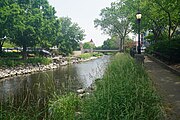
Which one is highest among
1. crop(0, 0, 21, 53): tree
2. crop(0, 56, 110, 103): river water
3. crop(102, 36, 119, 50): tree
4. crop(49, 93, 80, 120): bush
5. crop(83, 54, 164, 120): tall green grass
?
crop(0, 0, 21, 53): tree

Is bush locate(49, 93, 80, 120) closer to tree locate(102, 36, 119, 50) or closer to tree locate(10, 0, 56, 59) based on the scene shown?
tree locate(10, 0, 56, 59)

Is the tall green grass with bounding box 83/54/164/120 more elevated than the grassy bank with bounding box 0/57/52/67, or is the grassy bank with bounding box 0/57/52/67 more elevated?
the tall green grass with bounding box 83/54/164/120

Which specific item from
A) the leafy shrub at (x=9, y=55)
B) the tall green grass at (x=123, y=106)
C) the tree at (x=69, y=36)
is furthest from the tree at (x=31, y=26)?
the tall green grass at (x=123, y=106)

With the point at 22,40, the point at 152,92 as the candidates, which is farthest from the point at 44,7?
the point at 152,92

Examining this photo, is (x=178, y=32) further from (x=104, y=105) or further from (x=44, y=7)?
(x=104, y=105)

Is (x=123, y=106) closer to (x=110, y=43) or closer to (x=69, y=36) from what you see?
(x=69, y=36)

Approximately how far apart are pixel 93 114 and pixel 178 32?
126 ft

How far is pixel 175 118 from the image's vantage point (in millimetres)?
5531

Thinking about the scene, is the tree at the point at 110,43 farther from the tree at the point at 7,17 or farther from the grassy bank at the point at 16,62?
the tree at the point at 7,17

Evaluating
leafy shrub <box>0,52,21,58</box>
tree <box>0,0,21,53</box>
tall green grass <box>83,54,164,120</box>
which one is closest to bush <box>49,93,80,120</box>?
tall green grass <box>83,54,164,120</box>

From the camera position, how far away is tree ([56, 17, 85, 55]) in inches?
1999

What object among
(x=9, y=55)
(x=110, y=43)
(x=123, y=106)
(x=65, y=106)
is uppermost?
(x=110, y=43)

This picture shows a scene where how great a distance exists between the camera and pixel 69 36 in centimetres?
5506

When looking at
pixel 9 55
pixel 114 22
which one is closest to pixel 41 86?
pixel 9 55
